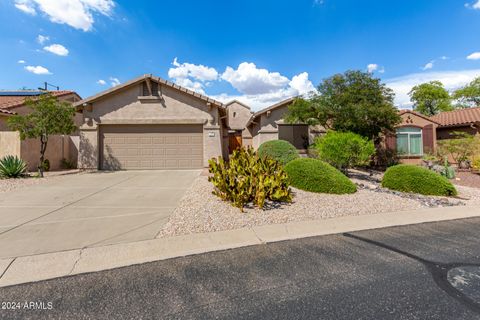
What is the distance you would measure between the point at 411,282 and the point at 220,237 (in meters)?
2.88

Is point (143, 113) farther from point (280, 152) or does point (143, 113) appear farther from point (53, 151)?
point (280, 152)

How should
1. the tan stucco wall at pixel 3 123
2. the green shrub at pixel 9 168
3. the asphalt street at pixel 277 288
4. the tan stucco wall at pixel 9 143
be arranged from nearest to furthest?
the asphalt street at pixel 277 288 < the green shrub at pixel 9 168 < the tan stucco wall at pixel 9 143 < the tan stucco wall at pixel 3 123

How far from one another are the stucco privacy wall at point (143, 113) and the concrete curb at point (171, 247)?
9013mm

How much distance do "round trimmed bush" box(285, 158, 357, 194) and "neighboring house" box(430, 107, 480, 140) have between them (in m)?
15.7

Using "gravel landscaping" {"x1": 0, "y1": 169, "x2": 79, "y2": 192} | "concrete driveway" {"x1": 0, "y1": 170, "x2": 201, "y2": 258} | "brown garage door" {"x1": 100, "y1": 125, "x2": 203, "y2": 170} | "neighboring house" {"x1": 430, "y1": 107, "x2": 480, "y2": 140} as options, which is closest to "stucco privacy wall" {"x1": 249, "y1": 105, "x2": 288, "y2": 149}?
"brown garage door" {"x1": 100, "y1": 125, "x2": 203, "y2": 170}

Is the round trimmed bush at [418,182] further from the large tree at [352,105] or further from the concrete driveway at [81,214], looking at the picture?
the concrete driveway at [81,214]

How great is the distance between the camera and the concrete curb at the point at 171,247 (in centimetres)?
329

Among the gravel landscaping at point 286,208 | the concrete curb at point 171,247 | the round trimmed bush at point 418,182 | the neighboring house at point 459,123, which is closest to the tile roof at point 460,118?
the neighboring house at point 459,123

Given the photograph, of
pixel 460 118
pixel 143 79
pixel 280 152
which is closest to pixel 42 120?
pixel 143 79

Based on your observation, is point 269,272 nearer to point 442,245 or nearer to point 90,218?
point 442,245

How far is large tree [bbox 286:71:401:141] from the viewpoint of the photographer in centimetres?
1259

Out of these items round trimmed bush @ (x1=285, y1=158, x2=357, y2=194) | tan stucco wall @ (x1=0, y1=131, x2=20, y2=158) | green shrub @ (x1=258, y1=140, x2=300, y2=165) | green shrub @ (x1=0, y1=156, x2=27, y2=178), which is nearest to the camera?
round trimmed bush @ (x1=285, y1=158, x2=357, y2=194)

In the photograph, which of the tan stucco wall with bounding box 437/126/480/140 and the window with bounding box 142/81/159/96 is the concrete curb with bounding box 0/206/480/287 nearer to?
the window with bounding box 142/81/159/96

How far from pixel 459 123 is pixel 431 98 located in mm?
26529
